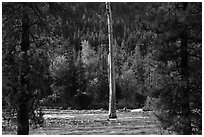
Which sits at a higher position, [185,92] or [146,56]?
[146,56]

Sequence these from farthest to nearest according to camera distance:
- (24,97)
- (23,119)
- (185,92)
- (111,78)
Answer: (111,78), (23,119), (24,97), (185,92)

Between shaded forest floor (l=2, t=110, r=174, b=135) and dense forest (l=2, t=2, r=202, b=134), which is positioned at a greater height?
dense forest (l=2, t=2, r=202, b=134)

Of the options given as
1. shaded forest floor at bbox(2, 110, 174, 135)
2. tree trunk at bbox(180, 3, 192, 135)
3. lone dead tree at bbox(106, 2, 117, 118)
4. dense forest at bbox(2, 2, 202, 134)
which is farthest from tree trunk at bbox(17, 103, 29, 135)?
lone dead tree at bbox(106, 2, 117, 118)

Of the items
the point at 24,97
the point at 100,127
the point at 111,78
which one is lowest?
the point at 100,127

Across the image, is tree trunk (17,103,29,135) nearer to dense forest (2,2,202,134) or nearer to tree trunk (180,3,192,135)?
dense forest (2,2,202,134)

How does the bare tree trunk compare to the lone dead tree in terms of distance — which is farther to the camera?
the lone dead tree

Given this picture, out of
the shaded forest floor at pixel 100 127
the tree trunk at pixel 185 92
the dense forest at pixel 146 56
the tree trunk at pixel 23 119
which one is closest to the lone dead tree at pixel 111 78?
the shaded forest floor at pixel 100 127

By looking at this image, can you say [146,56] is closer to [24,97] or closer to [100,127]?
[24,97]

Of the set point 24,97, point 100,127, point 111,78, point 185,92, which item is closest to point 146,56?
point 185,92

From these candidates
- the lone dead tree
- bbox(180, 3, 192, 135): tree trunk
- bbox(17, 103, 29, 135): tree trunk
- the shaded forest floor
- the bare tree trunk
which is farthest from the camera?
the lone dead tree

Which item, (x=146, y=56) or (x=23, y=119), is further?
→ (x=23, y=119)

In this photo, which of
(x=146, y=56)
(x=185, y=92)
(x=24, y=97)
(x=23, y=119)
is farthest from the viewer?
(x=23, y=119)

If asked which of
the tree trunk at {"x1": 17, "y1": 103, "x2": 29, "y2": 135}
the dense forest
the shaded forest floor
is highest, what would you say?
the dense forest

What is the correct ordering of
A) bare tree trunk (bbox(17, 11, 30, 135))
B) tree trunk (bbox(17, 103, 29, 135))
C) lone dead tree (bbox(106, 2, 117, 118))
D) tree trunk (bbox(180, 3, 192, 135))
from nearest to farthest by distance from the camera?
tree trunk (bbox(180, 3, 192, 135)) → bare tree trunk (bbox(17, 11, 30, 135)) → tree trunk (bbox(17, 103, 29, 135)) → lone dead tree (bbox(106, 2, 117, 118))
